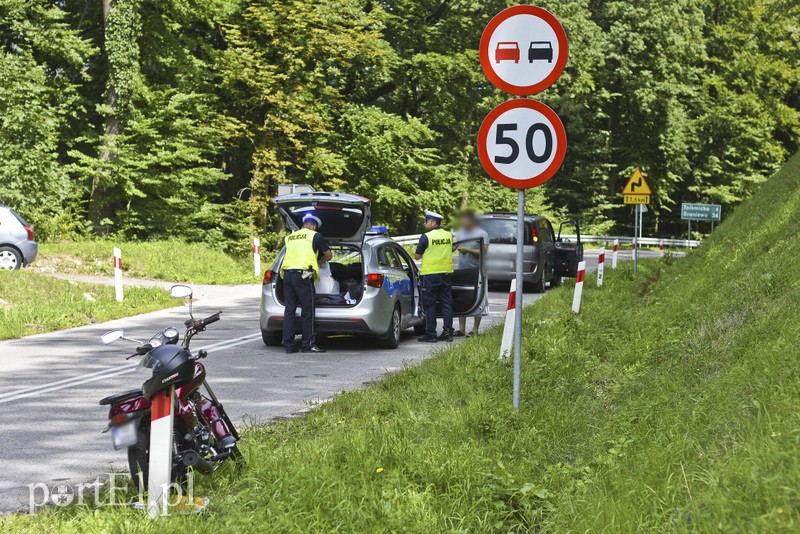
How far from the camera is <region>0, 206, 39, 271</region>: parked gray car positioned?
22.8 m

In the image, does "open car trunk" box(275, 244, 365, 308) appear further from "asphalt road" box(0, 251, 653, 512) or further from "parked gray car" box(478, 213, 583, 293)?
"parked gray car" box(478, 213, 583, 293)

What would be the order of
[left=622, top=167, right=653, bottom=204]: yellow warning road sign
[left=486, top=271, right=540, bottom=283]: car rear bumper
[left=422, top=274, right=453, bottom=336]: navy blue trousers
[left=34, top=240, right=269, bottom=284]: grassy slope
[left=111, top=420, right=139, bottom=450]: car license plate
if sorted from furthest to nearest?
1. [left=622, top=167, right=653, bottom=204]: yellow warning road sign
2. [left=34, top=240, right=269, bottom=284]: grassy slope
3. [left=486, top=271, right=540, bottom=283]: car rear bumper
4. [left=422, top=274, right=453, bottom=336]: navy blue trousers
5. [left=111, top=420, right=139, bottom=450]: car license plate

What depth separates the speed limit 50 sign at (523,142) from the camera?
7.44 m

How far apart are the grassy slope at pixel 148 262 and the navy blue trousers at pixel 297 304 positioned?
40.8ft

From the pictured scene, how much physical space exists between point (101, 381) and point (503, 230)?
13.6 metres

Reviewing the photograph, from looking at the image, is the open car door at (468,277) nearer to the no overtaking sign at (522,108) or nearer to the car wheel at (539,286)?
the no overtaking sign at (522,108)

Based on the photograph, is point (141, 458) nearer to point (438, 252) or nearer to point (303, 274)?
point (303, 274)

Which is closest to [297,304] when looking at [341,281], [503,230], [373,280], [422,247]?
[373,280]

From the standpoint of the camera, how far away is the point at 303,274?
40.6 ft

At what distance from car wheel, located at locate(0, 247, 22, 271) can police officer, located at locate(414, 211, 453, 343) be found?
12.8 m

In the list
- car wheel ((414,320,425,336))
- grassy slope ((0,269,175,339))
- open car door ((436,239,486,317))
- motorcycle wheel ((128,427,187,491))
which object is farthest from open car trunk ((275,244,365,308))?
motorcycle wheel ((128,427,187,491))

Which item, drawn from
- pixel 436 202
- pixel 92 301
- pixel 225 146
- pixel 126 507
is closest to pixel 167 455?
pixel 126 507

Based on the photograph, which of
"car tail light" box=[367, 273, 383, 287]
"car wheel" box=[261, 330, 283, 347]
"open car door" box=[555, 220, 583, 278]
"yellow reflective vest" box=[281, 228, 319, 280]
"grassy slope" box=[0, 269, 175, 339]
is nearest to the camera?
"yellow reflective vest" box=[281, 228, 319, 280]

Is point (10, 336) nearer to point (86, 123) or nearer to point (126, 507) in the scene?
point (126, 507)
